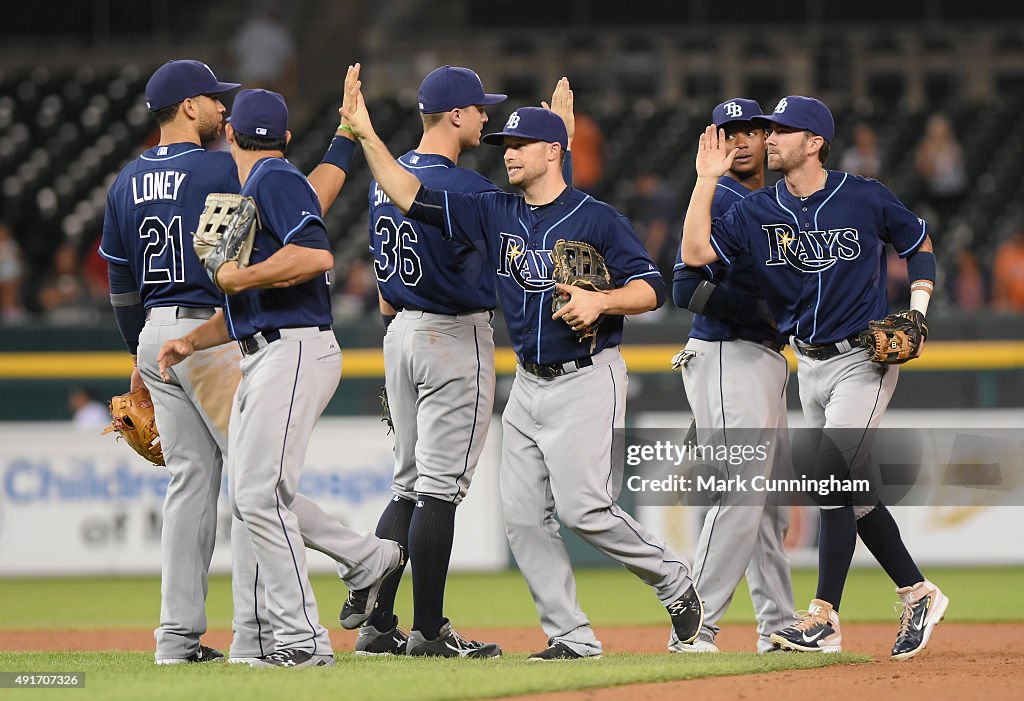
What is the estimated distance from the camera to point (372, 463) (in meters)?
9.76

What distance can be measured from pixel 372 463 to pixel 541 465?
16.1 ft

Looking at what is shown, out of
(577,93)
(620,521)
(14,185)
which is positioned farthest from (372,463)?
(577,93)

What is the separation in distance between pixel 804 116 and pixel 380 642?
2563 millimetres

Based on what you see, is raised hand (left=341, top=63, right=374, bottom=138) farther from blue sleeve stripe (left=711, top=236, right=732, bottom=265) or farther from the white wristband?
the white wristband

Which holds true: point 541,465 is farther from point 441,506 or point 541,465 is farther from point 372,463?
point 372,463

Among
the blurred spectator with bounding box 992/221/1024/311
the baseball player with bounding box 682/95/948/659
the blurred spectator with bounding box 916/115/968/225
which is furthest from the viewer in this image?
the blurred spectator with bounding box 916/115/968/225

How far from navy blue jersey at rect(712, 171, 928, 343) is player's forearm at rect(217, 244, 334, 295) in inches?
67.1

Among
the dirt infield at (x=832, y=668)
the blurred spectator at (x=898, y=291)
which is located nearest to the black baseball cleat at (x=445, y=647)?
the dirt infield at (x=832, y=668)

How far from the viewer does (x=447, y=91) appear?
17.2 feet

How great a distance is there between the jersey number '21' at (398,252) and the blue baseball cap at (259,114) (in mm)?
665

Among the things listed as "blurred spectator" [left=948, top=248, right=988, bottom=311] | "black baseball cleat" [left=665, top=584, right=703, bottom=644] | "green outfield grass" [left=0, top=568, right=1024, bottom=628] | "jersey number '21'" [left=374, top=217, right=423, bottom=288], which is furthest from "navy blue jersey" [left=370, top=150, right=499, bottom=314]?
"blurred spectator" [left=948, top=248, right=988, bottom=311]

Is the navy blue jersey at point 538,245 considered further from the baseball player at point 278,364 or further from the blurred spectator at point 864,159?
the blurred spectator at point 864,159

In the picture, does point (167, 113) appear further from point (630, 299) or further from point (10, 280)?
point (10, 280)

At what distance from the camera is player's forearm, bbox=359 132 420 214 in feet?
15.7
